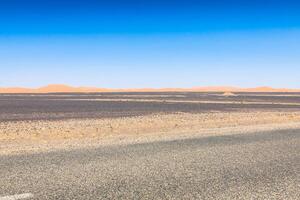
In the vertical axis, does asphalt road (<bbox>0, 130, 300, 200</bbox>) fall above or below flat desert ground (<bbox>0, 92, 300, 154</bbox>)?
above

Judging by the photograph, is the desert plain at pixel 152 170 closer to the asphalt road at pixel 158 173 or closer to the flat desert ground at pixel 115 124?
the asphalt road at pixel 158 173

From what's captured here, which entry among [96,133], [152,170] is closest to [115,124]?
[96,133]

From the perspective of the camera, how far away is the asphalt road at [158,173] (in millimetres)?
6824

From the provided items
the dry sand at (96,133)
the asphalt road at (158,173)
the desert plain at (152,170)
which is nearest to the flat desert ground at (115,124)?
the dry sand at (96,133)

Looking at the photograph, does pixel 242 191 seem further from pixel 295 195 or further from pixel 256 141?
pixel 256 141

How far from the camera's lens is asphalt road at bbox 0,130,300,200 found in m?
6.82

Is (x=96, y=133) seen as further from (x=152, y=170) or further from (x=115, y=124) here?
(x=152, y=170)

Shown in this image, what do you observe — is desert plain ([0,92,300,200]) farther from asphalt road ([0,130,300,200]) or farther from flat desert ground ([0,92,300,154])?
flat desert ground ([0,92,300,154])

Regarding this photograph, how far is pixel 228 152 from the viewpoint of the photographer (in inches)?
433

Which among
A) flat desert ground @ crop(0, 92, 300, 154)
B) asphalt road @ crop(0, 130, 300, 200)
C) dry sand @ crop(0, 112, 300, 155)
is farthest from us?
flat desert ground @ crop(0, 92, 300, 154)

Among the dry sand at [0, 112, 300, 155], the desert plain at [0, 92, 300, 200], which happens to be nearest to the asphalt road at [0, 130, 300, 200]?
the desert plain at [0, 92, 300, 200]

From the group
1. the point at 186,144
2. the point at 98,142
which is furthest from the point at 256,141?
the point at 98,142

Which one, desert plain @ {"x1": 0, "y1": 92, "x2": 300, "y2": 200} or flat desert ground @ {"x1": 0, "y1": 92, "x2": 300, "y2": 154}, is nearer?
desert plain @ {"x1": 0, "y1": 92, "x2": 300, "y2": 200}

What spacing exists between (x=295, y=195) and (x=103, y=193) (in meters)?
3.17
